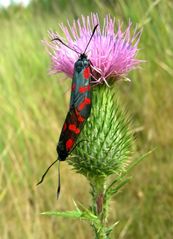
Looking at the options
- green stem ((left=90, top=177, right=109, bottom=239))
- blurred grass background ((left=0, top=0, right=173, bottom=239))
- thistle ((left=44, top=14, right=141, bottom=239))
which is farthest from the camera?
blurred grass background ((left=0, top=0, right=173, bottom=239))

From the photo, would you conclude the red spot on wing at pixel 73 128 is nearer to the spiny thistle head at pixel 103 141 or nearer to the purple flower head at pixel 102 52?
the spiny thistle head at pixel 103 141

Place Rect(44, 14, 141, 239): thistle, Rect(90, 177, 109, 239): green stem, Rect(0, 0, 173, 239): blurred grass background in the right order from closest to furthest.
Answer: Rect(90, 177, 109, 239): green stem → Rect(44, 14, 141, 239): thistle → Rect(0, 0, 173, 239): blurred grass background

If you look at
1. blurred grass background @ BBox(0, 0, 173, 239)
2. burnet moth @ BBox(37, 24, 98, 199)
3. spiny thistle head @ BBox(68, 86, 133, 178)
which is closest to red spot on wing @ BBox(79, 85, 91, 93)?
burnet moth @ BBox(37, 24, 98, 199)

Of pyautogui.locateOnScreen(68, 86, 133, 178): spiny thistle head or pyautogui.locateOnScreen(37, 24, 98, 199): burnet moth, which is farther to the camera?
pyautogui.locateOnScreen(68, 86, 133, 178): spiny thistle head

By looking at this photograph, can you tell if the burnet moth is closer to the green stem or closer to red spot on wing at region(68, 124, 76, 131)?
red spot on wing at region(68, 124, 76, 131)

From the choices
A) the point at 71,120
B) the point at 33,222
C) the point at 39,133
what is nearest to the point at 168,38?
the point at 39,133

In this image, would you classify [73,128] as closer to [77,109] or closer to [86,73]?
[77,109]

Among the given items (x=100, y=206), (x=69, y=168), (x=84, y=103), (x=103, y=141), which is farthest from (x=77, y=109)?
(x=69, y=168)
